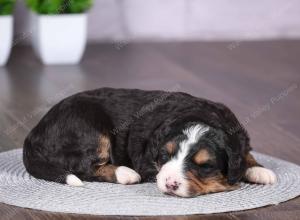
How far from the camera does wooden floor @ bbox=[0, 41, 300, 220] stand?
5426mm

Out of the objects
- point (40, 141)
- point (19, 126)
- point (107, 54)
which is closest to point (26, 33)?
point (107, 54)

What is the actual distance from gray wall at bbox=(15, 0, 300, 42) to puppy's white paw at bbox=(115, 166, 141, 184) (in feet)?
16.9

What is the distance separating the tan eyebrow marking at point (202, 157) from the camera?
145 inches

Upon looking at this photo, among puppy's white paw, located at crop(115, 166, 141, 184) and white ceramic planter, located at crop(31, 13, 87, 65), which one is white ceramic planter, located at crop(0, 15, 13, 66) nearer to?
white ceramic planter, located at crop(31, 13, 87, 65)

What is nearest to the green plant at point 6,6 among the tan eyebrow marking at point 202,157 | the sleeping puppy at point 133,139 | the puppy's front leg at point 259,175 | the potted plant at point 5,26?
the potted plant at point 5,26

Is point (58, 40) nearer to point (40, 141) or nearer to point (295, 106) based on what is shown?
point (295, 106)

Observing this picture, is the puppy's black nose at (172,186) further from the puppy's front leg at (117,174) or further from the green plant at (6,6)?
the green plant at (6,6)

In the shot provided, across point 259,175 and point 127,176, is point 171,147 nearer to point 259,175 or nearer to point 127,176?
point 127,176

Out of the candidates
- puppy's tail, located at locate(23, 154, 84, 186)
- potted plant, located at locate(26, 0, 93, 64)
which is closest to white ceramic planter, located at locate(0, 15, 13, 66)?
potted plant, located at locate(26, 0, 93, 64)

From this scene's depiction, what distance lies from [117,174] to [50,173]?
13.4 inches

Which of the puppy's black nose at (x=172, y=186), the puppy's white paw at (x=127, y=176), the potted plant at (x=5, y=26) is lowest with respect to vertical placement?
the potted plant at (x=5, y=26)

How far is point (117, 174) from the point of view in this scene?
159 inches

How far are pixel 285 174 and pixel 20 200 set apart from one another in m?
1.41

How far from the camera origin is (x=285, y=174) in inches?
167
